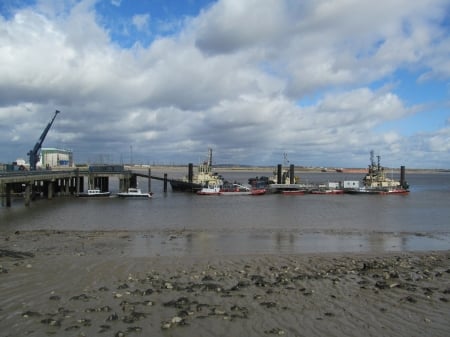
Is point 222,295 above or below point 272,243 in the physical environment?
above

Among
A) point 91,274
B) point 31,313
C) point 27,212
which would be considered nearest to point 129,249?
point 91,274

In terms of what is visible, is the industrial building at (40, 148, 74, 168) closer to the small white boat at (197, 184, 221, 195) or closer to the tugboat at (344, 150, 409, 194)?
the small white boat at (197, 184, 221, 195)

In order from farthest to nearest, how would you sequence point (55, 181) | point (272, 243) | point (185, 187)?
point (185, 187)
point (55, 181)
point (272, 243)

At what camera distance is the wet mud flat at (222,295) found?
858 centimetres

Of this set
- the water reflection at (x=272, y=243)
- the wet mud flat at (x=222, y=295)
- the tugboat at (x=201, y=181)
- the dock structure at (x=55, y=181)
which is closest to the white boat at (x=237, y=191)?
the tugboat at (x=201, y=181)

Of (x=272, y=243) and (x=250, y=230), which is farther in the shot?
(x=250, y=230)

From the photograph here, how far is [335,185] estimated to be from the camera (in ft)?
269

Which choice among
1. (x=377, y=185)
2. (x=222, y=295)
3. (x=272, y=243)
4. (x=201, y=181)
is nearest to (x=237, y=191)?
(x=201, y=181)

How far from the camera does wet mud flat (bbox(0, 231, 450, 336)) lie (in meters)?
8.58

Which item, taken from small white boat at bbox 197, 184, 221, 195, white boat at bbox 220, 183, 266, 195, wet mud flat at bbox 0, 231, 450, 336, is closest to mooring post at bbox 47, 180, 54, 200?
small white boat at bbox 197, 184, 221, 195

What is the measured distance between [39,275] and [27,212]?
29.4 metres

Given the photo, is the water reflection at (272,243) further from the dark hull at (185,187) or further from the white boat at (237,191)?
the dark hull at (185,187)

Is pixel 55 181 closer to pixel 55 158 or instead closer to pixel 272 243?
pixel 272 243

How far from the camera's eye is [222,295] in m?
10.7
